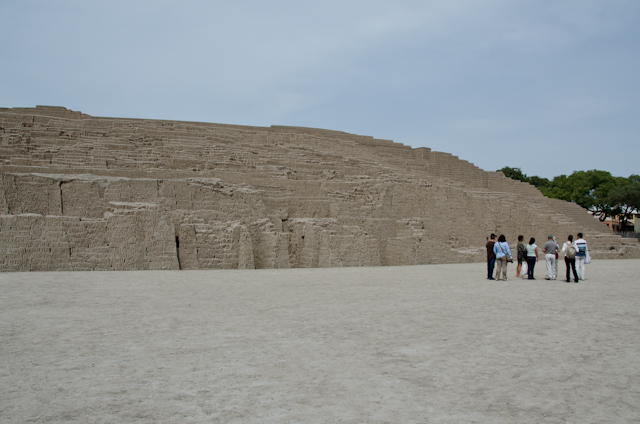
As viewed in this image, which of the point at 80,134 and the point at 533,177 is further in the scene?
the point at 533,177

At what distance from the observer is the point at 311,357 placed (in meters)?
4.52

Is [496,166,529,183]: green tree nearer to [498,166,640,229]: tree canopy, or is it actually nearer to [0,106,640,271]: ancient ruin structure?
[498,166,640,229]: tree canopy

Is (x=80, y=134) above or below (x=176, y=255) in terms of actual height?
above

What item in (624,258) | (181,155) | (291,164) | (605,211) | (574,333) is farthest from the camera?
(605,211)

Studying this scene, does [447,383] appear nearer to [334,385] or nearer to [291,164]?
[334,385]

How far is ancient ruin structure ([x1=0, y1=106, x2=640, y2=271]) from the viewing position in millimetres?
12062

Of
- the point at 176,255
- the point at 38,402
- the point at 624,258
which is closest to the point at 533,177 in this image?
the point at 624,258

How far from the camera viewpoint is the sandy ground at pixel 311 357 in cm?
331

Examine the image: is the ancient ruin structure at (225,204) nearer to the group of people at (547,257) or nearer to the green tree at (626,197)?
the group of people at (547,257)

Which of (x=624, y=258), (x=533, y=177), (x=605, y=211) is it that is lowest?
(x=624, y=258)

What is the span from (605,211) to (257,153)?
39755 millimetres

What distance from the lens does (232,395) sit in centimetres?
354

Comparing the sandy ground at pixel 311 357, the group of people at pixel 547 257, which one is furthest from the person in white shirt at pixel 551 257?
the sandy ground at pixel 311 357

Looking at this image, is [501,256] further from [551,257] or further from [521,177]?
[521,177]
